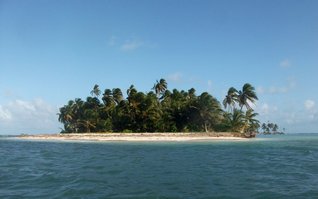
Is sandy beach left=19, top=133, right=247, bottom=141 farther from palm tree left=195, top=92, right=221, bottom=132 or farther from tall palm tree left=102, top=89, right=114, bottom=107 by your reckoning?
tall palm tree left=102, top=89, right=114, bottom=107

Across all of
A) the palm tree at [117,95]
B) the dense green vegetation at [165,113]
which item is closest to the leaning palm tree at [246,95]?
the dense green vegetation at [165,113]

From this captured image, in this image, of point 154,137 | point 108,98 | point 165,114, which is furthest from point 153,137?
point 108,98

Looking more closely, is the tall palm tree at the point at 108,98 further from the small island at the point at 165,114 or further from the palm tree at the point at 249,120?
the palm tree at the point at 249,120

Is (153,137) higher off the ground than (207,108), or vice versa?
(207,108)

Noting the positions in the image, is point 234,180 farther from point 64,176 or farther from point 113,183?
point 64,176

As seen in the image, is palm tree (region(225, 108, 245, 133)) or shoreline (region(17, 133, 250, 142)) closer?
shoreline (region(17, 133, 250, 142))

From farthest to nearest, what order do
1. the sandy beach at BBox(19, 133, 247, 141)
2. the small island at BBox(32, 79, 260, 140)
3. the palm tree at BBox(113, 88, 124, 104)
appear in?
the palm tree at BBox(113, 88, 124, 104) < the small island at BBox(32, 79, 260, 140) < the sandy beach at BBox(19, 133, 247, 141)

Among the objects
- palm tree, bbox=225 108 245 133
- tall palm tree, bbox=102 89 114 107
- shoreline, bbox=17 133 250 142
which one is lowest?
shoreline, bbox=17 133 250 142

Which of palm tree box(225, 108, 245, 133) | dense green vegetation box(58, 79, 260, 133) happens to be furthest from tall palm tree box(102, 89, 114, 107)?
palm tree box(225, 108, 245, 133)

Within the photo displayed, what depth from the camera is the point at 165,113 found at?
84438 mm

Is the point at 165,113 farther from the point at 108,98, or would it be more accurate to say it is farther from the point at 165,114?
the point at 108,98

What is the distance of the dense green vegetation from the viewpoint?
81.9 metres

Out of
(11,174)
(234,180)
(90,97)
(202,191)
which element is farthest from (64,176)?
(90,97)

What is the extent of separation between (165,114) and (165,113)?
28cm
